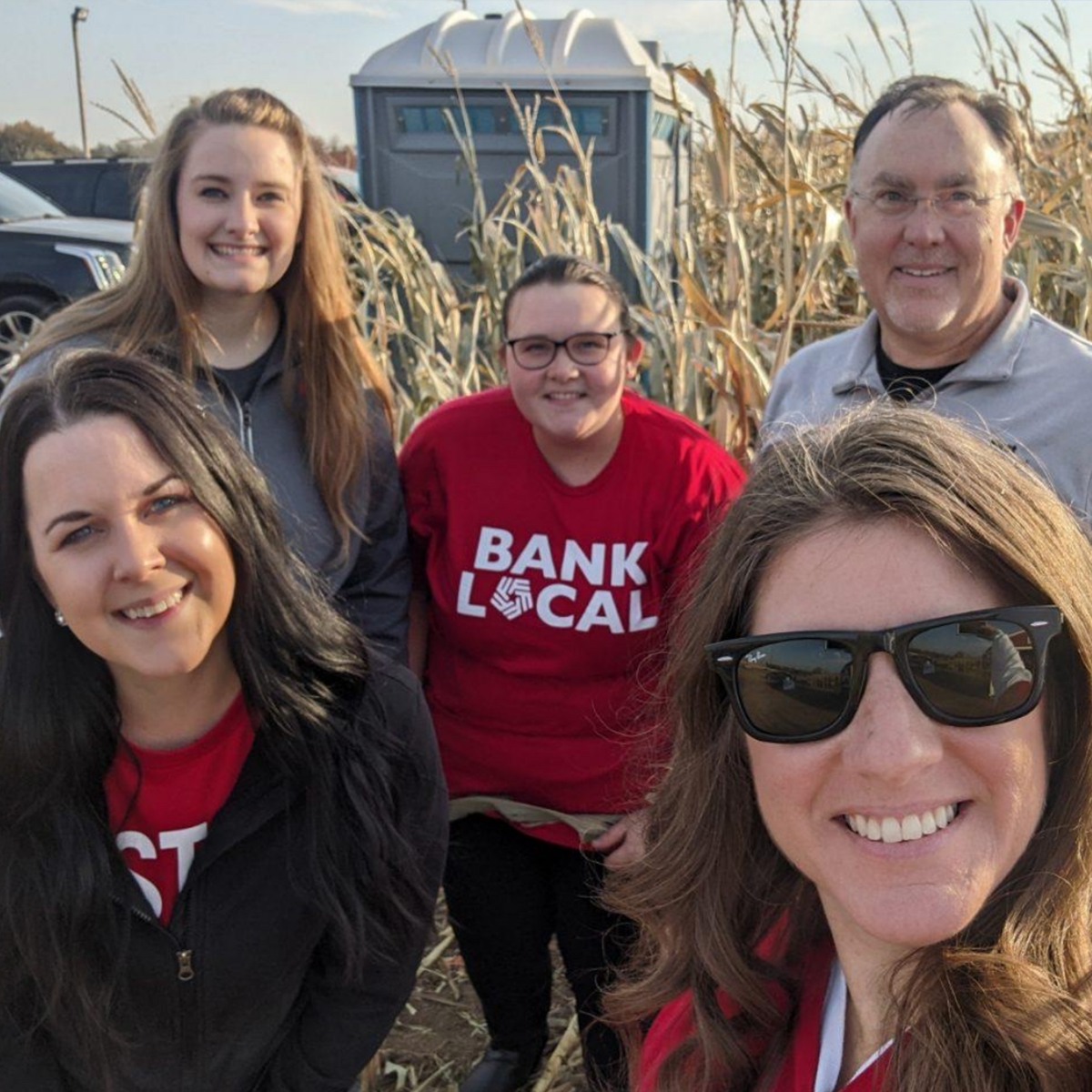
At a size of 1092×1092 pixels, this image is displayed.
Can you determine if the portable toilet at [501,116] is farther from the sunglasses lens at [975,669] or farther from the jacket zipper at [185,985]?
the sunglasses lens at [975,669]

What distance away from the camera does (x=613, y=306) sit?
2.51 meters

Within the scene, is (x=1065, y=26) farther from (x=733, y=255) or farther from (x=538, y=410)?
(x=538, y=410)

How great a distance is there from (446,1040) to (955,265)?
213 centimetres

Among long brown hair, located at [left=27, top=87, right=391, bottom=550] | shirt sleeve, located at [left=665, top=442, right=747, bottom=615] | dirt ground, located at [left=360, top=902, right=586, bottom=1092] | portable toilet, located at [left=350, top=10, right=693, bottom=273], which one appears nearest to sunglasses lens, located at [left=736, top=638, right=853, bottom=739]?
shirt sleeve, located at [left=665, top=442, right=747, bottom=615]

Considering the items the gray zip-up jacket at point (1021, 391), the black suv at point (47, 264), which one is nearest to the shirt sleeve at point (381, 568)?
the gray zip-up jacket at point (1021, 391)

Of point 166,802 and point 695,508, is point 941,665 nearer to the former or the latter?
point 166,802

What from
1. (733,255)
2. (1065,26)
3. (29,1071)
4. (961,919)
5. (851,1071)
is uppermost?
(1065,26)

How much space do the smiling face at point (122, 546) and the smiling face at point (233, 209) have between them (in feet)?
2.72

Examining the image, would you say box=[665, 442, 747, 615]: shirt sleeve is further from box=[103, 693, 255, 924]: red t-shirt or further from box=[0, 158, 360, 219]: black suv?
box=[0, 158, 360, 219]: black suv

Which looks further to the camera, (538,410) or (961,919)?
(538,410)

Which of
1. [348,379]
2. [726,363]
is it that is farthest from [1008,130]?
[348,379]

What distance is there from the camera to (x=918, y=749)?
3.43 ft

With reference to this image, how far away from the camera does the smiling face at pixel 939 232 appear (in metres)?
2.31

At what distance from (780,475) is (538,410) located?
119 centimetres
